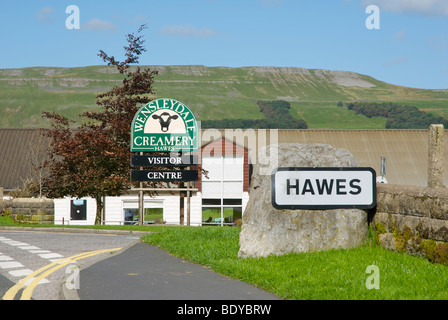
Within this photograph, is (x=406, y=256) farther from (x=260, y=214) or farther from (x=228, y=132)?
(x=228, y=132)

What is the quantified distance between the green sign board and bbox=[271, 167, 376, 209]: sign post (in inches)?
568

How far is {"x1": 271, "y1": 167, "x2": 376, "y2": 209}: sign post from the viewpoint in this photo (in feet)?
41.2

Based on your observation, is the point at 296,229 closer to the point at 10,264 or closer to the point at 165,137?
the point at 10,264

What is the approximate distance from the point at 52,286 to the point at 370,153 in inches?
1880

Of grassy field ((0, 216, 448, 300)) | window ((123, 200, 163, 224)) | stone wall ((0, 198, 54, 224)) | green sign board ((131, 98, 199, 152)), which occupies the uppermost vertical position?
green sign board ((131, 98, 199, 152))

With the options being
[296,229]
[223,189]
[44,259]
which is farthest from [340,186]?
[223,189]

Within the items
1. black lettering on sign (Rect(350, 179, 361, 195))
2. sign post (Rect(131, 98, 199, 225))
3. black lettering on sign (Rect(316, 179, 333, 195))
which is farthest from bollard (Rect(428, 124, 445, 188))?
sign post (Rect(131, 98, 199, 225))

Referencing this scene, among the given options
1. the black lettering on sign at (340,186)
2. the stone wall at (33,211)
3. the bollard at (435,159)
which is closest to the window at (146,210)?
the stone wall at (33,211)

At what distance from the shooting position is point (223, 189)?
46312 millimetres

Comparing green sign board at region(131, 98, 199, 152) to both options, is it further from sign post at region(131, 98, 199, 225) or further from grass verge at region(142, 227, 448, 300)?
grass verge at region(142, 227, 448, 300)

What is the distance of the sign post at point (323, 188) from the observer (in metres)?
12.5

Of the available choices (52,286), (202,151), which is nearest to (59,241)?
(52,286)

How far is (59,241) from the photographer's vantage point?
19.4 m

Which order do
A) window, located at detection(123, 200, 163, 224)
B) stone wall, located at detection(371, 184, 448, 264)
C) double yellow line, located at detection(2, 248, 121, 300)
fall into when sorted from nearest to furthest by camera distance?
double yellow line, located at detection(2, 248, 121, 300)
stone wall, located at detection(371, 184, 448, 264)
window, located at detection(123, 200, 163, 224)
